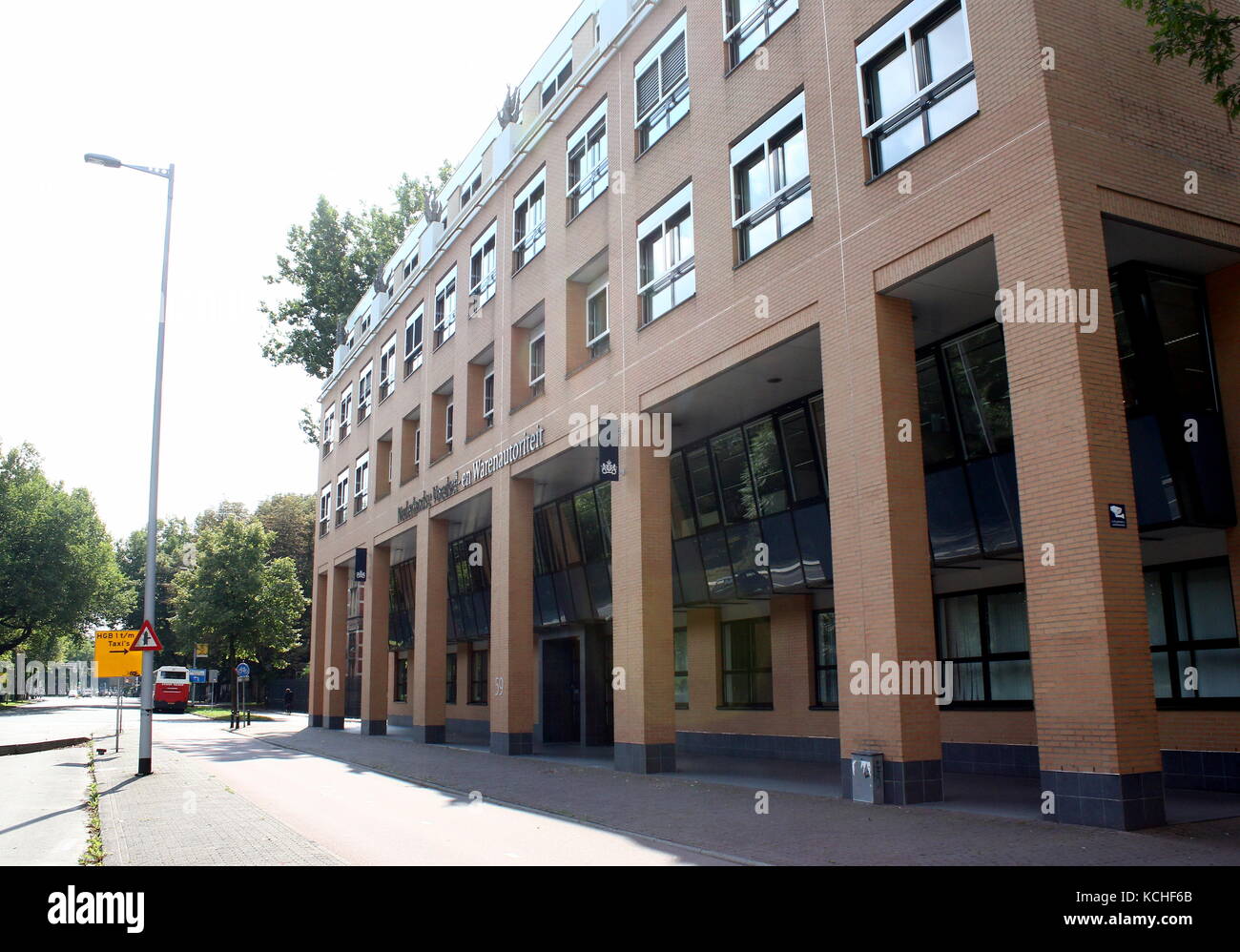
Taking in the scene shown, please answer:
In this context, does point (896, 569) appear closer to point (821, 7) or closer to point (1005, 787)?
point (1005, 787)

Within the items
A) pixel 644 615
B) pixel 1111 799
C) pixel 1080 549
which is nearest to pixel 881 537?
pixel 1080 549

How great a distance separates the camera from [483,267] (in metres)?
26.5

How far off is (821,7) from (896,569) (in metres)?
8.15

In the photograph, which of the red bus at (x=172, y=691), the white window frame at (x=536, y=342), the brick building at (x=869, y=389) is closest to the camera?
the brick building at (x=869, y=389)

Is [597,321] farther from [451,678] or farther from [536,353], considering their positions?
[451,678]

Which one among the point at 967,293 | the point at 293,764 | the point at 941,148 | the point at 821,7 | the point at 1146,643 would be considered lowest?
the point at 293,764

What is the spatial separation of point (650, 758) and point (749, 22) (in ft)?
40.3

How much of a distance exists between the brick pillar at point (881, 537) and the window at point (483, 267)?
1419 cm

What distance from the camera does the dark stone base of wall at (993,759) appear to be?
49.2 feet

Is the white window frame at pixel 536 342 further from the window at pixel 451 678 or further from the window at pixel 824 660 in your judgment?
the window at pixel 451 678

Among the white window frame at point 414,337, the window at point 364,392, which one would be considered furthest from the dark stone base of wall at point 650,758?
the window at point 364,392

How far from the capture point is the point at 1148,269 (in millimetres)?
12828

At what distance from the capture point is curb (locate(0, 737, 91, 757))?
82.1 feet
